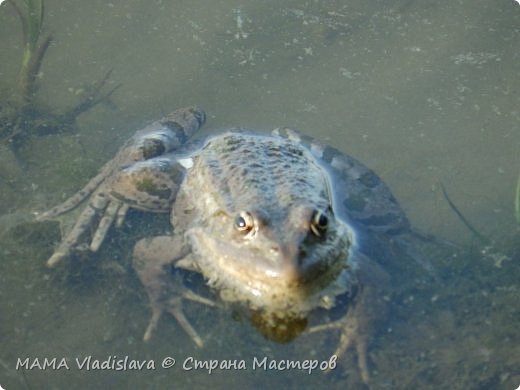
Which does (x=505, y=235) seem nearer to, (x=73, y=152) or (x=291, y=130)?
(x=291, y=130)

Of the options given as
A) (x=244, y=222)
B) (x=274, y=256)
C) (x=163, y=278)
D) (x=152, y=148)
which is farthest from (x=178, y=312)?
(x=152, y=148)

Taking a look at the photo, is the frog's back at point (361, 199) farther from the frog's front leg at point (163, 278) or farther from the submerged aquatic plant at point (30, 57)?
the submerged aquatic plant at point (30, 57)

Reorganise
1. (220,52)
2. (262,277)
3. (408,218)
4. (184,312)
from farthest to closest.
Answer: (220,52), (408,218), (184,312), (262,277)

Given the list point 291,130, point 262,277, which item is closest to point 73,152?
point 291,130

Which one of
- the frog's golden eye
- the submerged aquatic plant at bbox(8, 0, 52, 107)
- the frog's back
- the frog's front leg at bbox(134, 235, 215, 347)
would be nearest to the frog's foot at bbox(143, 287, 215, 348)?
the frog's front leg at bbox(134, 235, 215, 347)

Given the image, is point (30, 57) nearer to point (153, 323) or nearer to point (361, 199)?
point (153, 323)

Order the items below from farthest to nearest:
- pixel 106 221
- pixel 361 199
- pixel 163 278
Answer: pixel 361 199 → pixel 106 221 → pixel 163 278
